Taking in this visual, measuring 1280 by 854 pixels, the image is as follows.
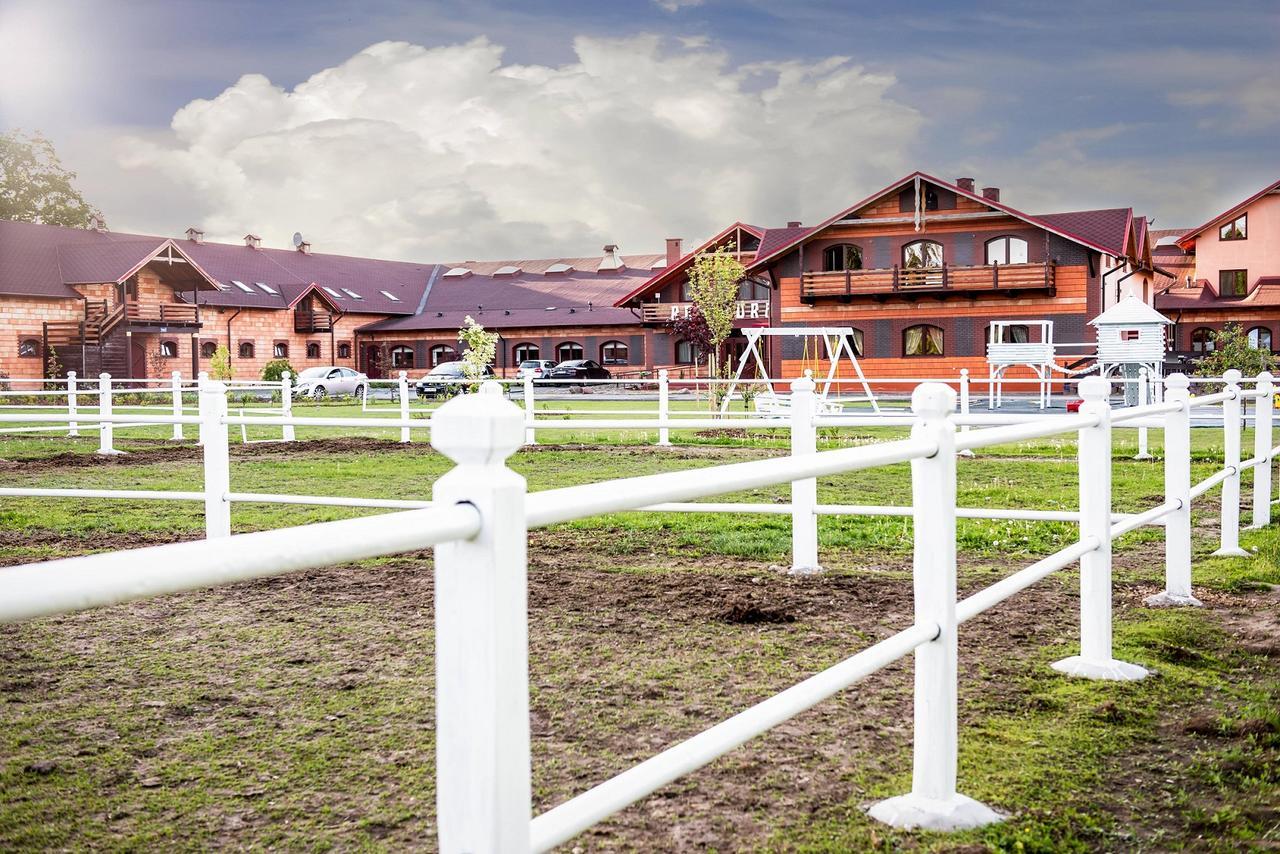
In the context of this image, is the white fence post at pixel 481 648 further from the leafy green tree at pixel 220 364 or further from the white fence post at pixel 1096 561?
the leafy green tree at pixel 220 364

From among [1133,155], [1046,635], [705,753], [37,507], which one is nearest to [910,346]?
[1133,155]

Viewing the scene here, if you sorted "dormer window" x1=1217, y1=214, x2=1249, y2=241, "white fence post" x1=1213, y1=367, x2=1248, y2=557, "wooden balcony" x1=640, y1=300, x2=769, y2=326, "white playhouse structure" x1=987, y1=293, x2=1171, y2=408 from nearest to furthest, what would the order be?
"white fence post" x1=1213, y1=367, x2=1248, y2=557, "white playhouse structure" x1=987, y1=293, x2=1171, y2=408, "wooden balcony" x1=640, y1=300, x2=769, y2=326, "dormer window" x1=1217, y1=214, x2=1249, y2=241

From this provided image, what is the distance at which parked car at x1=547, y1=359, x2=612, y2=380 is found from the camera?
53438 millimetres

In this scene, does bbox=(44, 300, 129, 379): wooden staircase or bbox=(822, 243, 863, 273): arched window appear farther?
bbox=(44, 300, 129, 379): wooden staircase

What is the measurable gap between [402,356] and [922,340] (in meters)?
28.1

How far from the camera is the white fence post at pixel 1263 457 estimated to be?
934cm

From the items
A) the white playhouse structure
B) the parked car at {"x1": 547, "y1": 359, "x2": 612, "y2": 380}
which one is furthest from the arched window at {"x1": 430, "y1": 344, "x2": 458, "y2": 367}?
the white playhouse structure

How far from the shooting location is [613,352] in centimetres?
5850

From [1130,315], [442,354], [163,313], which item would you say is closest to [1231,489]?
[1130,315]

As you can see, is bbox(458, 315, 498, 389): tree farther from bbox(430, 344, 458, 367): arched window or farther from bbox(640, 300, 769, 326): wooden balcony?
bbox(430, 344, 458, 367): arched window

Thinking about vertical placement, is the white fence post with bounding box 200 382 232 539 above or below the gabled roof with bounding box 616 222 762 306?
below

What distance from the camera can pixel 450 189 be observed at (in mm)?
79250

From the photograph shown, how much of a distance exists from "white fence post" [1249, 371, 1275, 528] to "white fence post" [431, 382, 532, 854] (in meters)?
8.71

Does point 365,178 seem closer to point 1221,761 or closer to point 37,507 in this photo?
point 37,507
